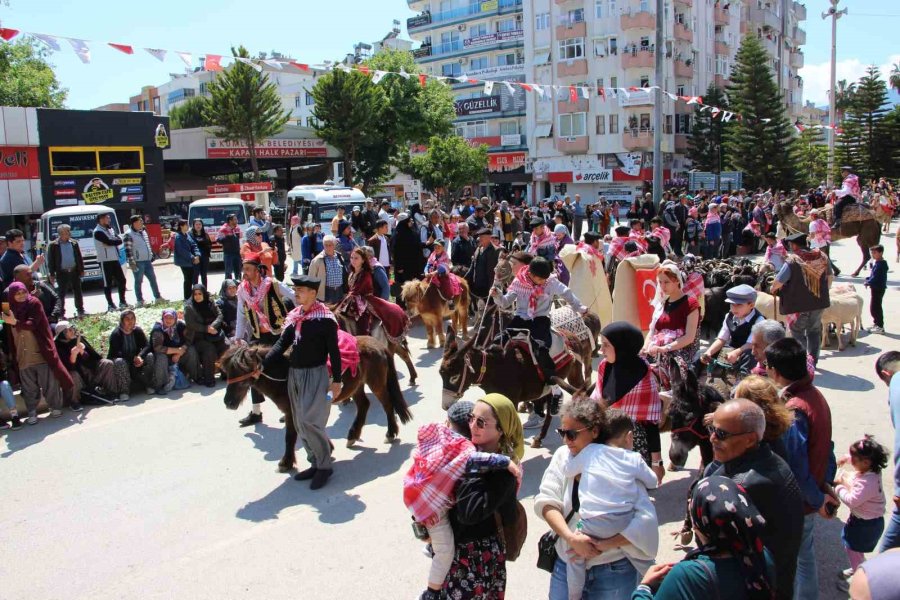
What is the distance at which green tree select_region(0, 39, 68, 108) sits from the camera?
45062 mm

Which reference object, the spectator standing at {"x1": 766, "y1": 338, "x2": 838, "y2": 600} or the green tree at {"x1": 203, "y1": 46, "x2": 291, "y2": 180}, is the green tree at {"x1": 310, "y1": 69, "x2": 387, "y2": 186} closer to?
the green tree at {"x1": 203, "y1": 46, "x2": 291, "y2": 180}

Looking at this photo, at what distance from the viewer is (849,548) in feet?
14.1

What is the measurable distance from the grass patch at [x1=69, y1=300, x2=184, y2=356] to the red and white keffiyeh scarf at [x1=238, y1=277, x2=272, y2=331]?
120 inches

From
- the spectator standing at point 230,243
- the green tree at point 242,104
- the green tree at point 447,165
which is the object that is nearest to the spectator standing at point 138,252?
the spectator standing at point 230,243

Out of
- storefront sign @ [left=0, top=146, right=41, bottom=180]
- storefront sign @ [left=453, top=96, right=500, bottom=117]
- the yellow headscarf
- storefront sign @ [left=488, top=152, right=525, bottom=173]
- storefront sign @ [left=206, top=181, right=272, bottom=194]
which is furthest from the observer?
storefront sign @ [left=453, top=96, right=500, bottom=117]

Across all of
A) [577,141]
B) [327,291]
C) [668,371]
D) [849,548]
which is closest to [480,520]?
[849,548]

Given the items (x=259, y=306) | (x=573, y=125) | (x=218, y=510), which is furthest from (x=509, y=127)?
(x=218, y=510)

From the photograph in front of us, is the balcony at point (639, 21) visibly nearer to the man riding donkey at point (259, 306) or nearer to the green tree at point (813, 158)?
the green tree at point (813, 158)

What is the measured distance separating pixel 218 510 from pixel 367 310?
3.54 meters

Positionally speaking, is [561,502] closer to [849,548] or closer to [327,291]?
[849,548]

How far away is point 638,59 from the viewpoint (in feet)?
164

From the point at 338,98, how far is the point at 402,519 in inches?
1578

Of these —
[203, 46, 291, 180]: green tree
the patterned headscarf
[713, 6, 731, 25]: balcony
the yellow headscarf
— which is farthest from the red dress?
[713, 6, 731, 25]: balcony

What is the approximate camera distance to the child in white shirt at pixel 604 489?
325 cm
